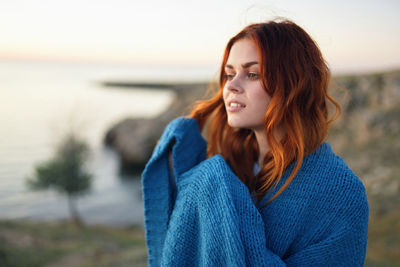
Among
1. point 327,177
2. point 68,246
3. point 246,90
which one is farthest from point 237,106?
point 68,246

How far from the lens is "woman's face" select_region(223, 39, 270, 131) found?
161cm

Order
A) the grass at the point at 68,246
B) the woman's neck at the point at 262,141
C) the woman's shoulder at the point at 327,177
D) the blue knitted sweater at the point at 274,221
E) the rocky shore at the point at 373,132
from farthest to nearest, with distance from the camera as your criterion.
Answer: the rocky shore at the point at 373,132, the grass at the point at 68,246, the woman's neck at the point at 262,141, the woman's shoulder at the point at 327,177, the blue knitted sweater at the point at 274,221

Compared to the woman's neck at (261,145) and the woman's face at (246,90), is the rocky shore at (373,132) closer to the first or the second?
the woman's neck at (261,145)

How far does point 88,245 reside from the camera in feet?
29.7

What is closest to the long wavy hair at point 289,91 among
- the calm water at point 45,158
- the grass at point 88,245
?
the grass at point 88,245

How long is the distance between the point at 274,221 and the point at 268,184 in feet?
0.77

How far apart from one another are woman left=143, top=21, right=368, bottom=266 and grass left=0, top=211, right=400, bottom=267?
3758mm

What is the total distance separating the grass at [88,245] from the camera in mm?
5773

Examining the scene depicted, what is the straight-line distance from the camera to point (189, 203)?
148 cm

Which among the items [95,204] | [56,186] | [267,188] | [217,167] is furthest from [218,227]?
[95,204]

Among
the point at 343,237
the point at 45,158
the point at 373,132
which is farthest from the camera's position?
the point at 45,158

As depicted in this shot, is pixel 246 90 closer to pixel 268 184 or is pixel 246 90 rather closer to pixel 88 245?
pixel 268 184

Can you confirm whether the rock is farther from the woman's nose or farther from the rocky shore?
the woman's nose

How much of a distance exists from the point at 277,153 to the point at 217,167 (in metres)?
0.40
